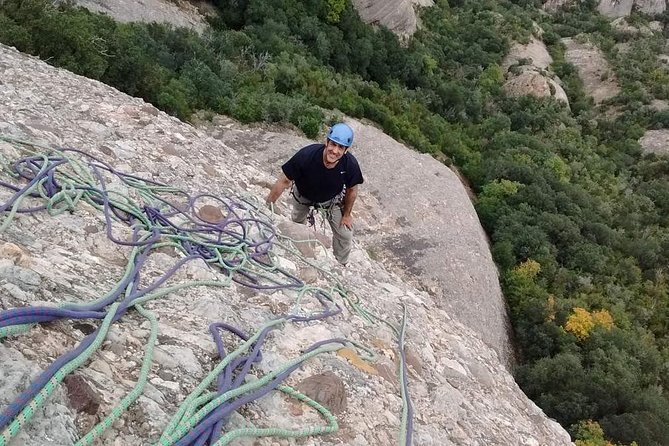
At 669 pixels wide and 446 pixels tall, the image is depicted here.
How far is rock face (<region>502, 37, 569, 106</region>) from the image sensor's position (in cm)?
3522

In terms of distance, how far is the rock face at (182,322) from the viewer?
9.29 feet

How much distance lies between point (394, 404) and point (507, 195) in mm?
17916

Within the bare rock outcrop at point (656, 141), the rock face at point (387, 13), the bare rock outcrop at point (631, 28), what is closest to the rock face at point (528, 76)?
the bare rock outcrop at point (656, 141)

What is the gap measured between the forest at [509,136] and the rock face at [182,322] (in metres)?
4.11

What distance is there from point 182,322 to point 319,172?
2.86m

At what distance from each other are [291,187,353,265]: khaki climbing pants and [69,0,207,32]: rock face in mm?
14108

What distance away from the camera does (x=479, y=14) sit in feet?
148

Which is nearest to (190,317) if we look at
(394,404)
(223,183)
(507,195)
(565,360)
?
(394,404)

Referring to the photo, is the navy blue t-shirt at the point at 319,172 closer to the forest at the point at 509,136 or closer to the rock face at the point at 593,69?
the forest at the point at 509,136

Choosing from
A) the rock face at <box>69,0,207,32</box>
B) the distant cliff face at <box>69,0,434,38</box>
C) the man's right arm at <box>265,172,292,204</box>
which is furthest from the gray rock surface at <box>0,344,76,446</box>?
the distant cliff face at <box>69,0,434,38</box>

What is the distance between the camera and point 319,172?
6.02 m

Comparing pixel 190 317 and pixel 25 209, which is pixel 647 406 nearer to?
pixel 190 317

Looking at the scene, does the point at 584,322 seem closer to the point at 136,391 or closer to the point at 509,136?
the point at 509,136

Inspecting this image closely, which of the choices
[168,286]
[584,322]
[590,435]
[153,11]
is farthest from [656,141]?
[168,286]
